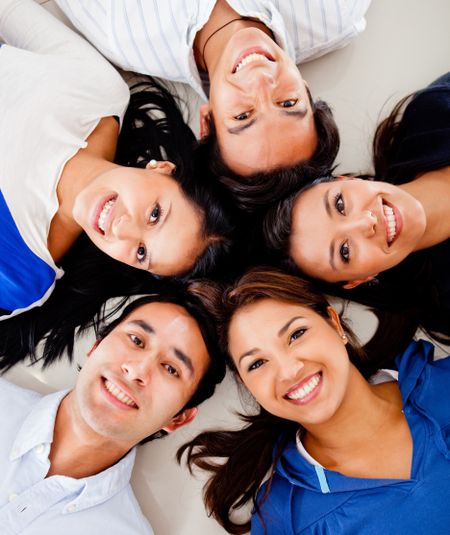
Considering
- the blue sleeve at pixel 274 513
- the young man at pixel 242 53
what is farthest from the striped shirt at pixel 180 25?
the blue sleeve at pixel 274 513

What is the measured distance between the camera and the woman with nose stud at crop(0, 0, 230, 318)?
1352 millimetres

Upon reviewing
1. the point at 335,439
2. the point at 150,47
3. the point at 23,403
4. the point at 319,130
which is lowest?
the point at 335,439

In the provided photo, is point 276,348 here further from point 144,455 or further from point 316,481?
point 144,455

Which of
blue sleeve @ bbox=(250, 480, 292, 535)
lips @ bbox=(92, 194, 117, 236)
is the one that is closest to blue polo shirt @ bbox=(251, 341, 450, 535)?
blue sleeve @ bbox=(250, 480, 292, 535)

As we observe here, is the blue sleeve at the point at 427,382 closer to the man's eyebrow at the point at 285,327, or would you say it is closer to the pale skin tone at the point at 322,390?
the pale skin tone at the point at 322,390

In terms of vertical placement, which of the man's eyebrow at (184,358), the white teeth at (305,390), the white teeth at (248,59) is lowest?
the white teeth at (305,390)

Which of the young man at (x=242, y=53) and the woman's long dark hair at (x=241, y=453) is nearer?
the young man at (x=242, y=53)

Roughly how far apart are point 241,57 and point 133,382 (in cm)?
80

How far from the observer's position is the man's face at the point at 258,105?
1300 mm

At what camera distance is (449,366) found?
143cm

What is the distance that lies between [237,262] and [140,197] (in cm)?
34

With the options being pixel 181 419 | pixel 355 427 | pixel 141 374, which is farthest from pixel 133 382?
pixel 355 427

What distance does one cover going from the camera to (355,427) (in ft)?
4.59

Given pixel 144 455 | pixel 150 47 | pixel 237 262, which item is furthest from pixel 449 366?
pixel 150 47
